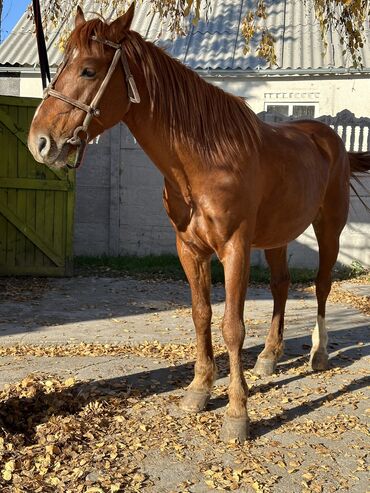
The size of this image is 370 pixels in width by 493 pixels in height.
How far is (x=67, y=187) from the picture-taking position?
771cm

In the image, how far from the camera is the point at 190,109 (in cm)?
289

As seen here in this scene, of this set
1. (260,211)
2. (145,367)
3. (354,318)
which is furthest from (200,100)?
(354,318)

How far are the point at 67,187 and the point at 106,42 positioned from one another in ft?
17.5

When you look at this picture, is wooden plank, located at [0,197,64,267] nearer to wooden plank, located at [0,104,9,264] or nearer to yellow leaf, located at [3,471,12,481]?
wooden plank, located at [0,104,9,264]

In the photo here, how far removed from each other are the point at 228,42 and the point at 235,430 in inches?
406

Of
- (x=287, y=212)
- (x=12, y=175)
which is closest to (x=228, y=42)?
(x=12, y=175)

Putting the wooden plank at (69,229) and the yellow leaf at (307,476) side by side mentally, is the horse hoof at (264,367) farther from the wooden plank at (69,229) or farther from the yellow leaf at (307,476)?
the wooden plank at (69,229)

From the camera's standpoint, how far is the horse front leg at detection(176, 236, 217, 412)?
3.30 m

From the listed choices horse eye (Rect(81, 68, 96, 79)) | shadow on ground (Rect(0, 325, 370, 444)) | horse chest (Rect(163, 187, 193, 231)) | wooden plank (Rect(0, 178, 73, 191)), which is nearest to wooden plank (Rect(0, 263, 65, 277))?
wooden plank (Rect(0, 178, 73, 191))

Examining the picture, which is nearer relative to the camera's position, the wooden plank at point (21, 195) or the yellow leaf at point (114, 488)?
the yellow leaf at point (114, 488)

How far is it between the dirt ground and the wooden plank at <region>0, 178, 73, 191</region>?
2.38 m

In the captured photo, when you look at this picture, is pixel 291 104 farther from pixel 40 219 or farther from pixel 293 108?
pixel 40 219

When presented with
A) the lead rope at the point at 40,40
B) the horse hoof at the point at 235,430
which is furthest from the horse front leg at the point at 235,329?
the lead rope at the point at 40,40

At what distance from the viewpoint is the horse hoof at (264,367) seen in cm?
405
